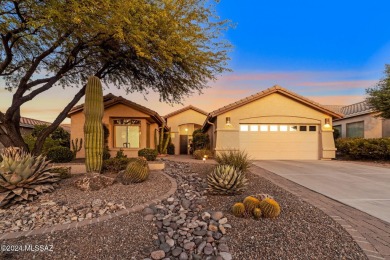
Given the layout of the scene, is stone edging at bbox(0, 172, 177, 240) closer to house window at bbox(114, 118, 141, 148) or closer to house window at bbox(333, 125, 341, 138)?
house window at bbox(114, 118, 141, 148)

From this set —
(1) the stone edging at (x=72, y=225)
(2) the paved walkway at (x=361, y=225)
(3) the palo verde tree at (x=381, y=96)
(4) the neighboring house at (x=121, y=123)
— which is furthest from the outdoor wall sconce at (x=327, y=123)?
(1) the stone edging at (x=72, y=225)

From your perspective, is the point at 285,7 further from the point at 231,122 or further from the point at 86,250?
the point at 86,250

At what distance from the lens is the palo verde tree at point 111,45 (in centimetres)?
719

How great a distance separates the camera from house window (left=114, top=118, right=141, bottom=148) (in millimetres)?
15344

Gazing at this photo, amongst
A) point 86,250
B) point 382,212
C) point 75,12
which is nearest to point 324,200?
point 382,212

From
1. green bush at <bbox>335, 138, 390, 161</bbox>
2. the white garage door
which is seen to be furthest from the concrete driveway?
the white garage door

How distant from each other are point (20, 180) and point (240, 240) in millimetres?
5287

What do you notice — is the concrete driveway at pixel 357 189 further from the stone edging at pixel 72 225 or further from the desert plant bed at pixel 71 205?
the stone edging at pixel 72 225

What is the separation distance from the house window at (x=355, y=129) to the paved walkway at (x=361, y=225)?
18626 mm

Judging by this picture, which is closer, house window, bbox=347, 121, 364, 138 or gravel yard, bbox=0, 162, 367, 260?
gravel yard, bbox=0, 162, 367, 260

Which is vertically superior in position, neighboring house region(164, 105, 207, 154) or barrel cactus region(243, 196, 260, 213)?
neighboring house region(164, 105, 207, 154)

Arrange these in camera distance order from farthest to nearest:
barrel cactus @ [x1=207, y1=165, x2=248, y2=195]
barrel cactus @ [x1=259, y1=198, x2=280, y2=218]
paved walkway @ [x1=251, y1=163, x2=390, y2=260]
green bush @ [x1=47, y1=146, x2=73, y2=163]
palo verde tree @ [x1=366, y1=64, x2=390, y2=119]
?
palo verde tree @ [x1=366, y1=64, x2=390, y2=119] → green bush @ [x1=47, y1=146, x2=73, y2=163] → barrel cactus @ [x1=207, y1=165, x2=248, y2=195] → barrel cactus @ [x1=259, y1=198, x2=280, y2=218] → paved walkway @ [x1=251, y1=163, x2=390, y2=260]

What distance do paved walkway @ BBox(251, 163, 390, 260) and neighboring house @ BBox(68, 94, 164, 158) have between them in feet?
37.7

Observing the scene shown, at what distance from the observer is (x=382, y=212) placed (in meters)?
4.89
